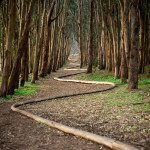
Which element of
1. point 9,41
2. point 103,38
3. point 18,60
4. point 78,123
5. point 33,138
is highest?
point 103,38

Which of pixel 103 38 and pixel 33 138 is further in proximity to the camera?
pixel 103 38

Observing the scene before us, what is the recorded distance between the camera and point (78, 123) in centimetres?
994

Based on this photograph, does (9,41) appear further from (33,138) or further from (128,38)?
(33,138)

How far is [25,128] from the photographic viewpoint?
32.6 feet

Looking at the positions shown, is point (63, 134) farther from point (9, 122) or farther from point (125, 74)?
point (125, 74)

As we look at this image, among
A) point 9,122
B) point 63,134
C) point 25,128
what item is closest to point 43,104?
point 9,122

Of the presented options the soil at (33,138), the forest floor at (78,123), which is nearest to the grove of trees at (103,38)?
the forest floor at (78,123)

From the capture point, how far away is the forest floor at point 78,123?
8.09 m

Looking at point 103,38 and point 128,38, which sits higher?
point 103,38

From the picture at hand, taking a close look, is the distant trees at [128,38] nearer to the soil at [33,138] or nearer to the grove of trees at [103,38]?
the grove of trees at [103,38]

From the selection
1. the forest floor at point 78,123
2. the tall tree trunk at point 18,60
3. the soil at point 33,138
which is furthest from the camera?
the tall tree trunk at point 18,60

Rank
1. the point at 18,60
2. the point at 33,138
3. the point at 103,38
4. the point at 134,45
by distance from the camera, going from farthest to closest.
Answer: the point at 103,38 → the point at 18,60 → the point at 134,45 → the point at 33,138

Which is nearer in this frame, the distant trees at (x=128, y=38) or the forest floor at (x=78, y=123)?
the forest floor at (x=78, y=123)

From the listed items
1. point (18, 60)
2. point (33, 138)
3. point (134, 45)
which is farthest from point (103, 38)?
point (33, 138)
